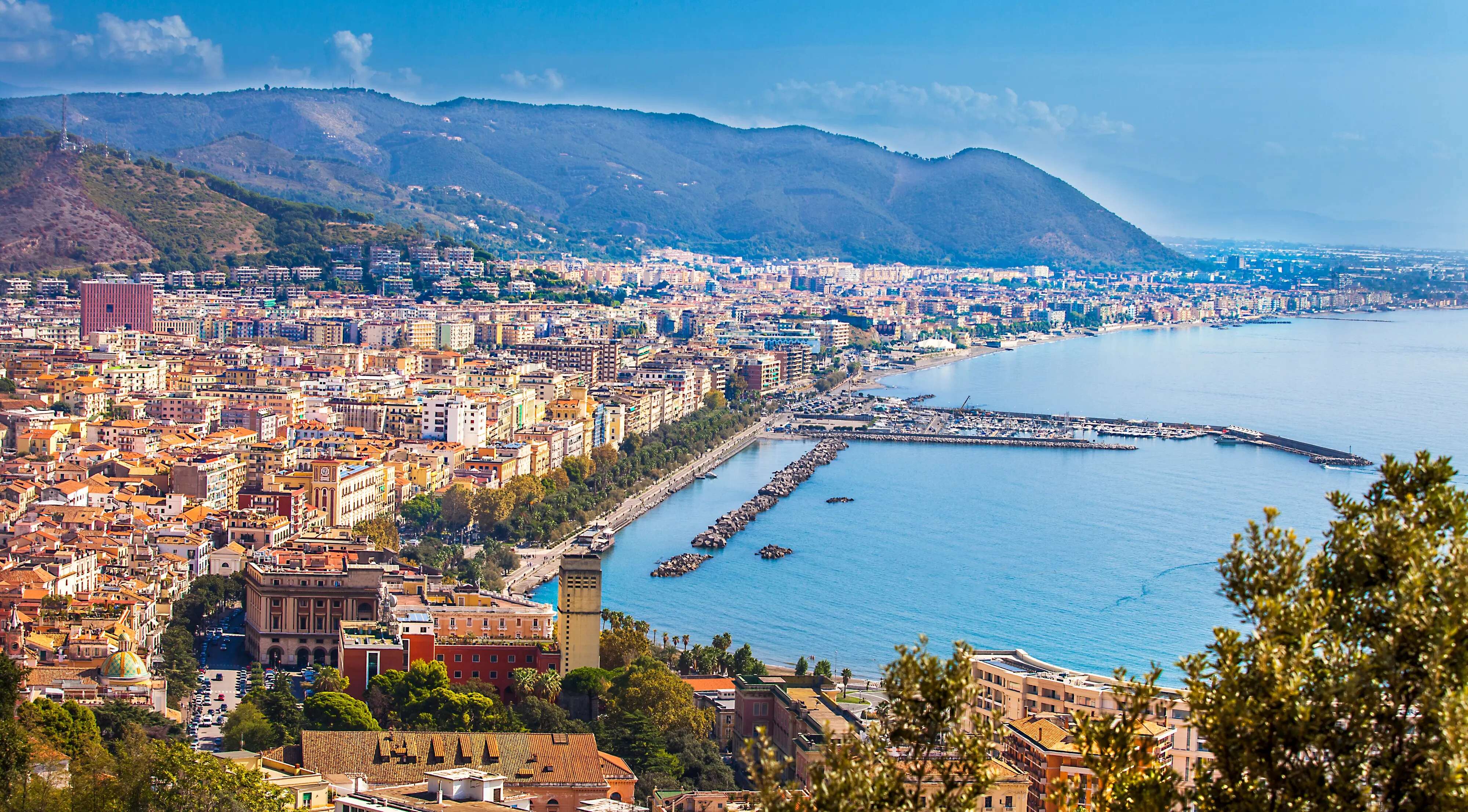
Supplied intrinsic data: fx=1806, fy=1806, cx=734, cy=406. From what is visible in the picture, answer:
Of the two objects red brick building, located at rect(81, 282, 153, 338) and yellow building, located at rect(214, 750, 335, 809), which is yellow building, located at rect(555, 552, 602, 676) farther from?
red brick building, located at rect(81, 282, 153, 338)

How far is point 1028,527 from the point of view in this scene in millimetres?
15422

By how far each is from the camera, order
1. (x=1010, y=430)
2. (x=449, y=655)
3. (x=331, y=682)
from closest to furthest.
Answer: (x=331, y=682), (x=449, y=655), (x=1010, y=430)

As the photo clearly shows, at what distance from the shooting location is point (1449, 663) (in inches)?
84.6

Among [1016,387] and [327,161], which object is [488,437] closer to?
[1016,387]

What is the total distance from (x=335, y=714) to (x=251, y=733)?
39cm

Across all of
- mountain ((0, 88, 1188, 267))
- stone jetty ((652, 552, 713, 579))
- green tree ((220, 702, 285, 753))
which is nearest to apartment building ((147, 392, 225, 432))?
stone jetty ((652, 552, 713, 579))

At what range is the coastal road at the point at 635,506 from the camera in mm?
12453

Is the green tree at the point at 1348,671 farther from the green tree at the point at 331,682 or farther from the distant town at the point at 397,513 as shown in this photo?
the green tree at the point at 331,682

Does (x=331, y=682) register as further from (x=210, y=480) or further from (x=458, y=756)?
(x=210, y=480)

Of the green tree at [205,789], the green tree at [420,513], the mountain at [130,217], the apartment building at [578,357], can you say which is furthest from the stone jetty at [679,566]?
the mountain at [130,217]

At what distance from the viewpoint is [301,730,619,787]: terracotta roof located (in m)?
6.79

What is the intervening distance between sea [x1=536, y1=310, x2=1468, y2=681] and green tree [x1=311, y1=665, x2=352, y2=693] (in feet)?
8.64

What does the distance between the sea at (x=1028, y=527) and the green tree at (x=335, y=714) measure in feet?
9.31

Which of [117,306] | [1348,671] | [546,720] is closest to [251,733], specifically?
[546,720]
